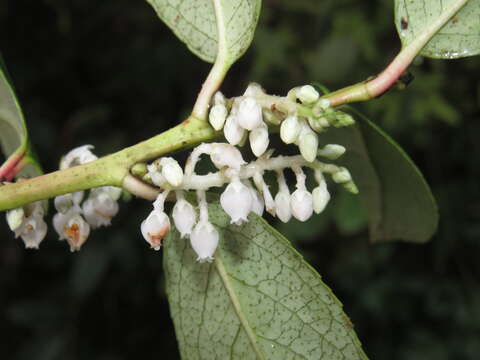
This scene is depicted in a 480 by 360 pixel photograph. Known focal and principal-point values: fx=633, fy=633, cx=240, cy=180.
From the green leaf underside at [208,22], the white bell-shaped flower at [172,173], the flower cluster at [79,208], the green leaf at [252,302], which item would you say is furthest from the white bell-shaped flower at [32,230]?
the green leaf underside at [208,22]

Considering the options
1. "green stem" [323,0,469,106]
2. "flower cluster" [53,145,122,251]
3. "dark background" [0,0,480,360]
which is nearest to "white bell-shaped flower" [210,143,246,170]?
"green stem" [323,0,469,106]

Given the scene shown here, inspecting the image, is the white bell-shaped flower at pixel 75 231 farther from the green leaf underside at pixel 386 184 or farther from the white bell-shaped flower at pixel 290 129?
the green leaf underside at pixel 386 184

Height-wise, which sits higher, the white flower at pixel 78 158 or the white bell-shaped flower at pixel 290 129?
the white bell-shaped flower at pixel 290 129

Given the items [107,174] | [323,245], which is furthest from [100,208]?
[323,245]

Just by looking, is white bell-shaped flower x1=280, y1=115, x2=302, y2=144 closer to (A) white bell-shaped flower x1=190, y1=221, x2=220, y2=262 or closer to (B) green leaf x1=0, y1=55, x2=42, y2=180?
(A) white bell-shaped flower x1=190, y1=221, x2=220, y2=262

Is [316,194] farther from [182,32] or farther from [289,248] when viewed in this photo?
[182,32]
